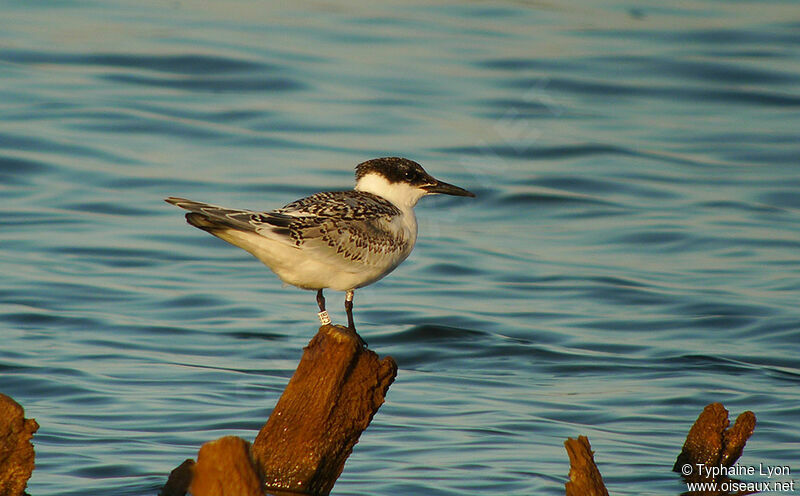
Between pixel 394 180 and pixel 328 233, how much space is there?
42.8 inches

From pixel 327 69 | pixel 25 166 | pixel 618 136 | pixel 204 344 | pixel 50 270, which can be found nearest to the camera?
pixel 204 344

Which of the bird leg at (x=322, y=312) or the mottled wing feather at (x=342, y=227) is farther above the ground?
the mottled wing feather at (x=342, y=227)

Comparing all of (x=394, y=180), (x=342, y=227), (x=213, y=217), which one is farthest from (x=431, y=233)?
(x=213, y=217)

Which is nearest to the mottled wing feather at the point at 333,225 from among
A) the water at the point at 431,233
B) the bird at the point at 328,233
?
the bird at the point at 328,233

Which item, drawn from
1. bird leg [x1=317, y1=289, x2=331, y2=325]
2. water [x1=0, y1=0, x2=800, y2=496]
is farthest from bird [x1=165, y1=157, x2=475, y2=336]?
water [x1=0, y1=0, x2=800, y2=496]

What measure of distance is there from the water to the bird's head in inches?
62.4

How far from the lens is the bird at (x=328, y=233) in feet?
21.7

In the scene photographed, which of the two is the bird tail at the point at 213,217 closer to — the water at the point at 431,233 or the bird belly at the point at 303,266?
the bird belly at the point at 303,266

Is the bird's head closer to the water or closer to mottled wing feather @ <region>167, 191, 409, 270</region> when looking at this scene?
mottled wing feather @ <region>167, 191, 409, 270</region>

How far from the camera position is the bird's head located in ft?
26.4

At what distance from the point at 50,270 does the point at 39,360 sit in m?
2.51

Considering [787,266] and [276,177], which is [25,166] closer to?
[276,177]

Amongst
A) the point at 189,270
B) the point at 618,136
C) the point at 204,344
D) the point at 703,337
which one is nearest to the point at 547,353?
the point at 703,337

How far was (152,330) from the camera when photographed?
11086 mm
